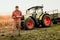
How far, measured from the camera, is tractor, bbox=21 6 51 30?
1383 cm

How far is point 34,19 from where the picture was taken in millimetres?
14398

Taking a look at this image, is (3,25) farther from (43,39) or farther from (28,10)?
(43,39)

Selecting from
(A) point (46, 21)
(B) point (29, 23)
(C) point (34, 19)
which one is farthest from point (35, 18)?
(A) point (46, 21)

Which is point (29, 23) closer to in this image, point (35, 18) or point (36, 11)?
point (35, 18)

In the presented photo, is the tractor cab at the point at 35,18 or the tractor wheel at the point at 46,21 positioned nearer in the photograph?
the tractor cab at the point at 35,18

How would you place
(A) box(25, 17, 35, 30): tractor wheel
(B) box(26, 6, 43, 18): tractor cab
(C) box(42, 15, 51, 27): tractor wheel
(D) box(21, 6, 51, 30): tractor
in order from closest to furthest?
(A) box(25, 17, 35, 30): tractor wheel, (D) box(21, 6, 51, 30): tractor, (C) box(42, 15, 51, 27): tractor wheel, (B) box(26, 6, 43, 18): tractor cab

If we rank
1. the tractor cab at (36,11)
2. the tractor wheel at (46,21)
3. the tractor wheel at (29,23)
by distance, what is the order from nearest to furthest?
1. the tractor wheel at (29,23)
2. the tractor wheel at (46,21)
3. the tractor cab at (36,11)

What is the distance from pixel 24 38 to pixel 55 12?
756cm

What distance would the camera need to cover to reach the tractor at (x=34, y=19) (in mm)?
13828

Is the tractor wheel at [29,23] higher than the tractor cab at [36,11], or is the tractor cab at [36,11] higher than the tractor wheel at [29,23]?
the tractor cab at [36,11]

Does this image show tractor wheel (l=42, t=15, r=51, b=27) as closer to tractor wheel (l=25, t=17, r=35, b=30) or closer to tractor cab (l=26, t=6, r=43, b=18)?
tractor cab (l=26, t=6, r=43, b=18)

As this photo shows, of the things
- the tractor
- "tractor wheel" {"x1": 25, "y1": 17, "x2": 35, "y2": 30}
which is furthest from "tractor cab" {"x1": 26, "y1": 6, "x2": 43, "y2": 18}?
"tractor wheel" {"x1": 25, "y1": 17, "x2": 35, "y2": 30}

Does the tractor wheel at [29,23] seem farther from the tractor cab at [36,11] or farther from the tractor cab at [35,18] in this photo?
the tractor cab at [36,11]

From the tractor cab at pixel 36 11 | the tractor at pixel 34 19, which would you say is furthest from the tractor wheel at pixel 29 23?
the tractor cab at pixel 36 11
